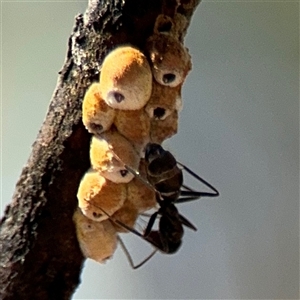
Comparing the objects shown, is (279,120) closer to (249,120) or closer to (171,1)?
(249,120)

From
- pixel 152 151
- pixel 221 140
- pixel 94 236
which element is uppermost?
pixel 221 140

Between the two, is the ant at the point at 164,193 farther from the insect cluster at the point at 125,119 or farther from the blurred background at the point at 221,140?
the blurred background at the point at 221,140

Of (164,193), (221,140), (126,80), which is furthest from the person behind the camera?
(221,140)

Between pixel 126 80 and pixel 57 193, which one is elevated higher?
pixel 126 80

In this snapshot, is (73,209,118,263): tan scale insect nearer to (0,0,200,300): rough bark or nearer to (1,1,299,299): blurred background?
(0,0,200,300): rough bark

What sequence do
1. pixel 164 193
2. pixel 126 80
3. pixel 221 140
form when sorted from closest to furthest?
pixel 126 80 < pixel 164 193 < pixel 221 140

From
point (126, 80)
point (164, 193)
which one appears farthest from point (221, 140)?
point (126, 80)

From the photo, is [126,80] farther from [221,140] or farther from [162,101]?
[221,140]
